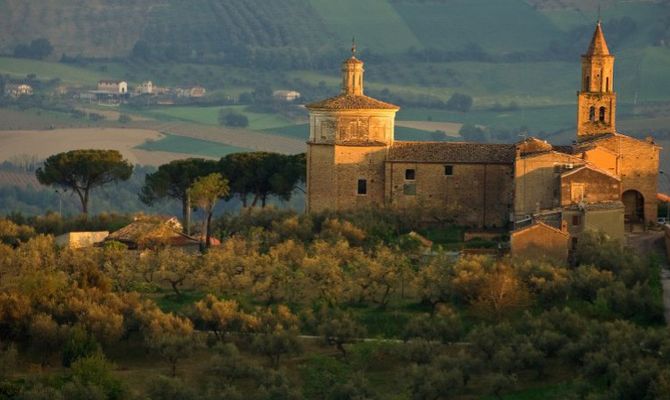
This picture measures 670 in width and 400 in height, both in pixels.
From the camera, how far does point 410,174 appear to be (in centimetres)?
5753

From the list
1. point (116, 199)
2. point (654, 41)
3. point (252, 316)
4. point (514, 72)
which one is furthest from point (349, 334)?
point (514, 72)

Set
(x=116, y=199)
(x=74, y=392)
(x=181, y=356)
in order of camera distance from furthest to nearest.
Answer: (x=116, y=199) < (x=181, y=356) < (x=74, y=392)

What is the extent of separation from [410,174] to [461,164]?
52.0 inches

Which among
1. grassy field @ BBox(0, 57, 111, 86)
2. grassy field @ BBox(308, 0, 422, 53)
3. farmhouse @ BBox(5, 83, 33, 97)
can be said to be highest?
grassy field @ BBox(308, 0, 422, 53)

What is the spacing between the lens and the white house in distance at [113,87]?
161625 millimetres

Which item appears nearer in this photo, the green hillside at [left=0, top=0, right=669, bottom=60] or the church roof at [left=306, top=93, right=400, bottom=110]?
the church roof at [left=306, top=93, right=400, bottom=110]

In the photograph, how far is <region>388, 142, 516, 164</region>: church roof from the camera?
57.2 metres

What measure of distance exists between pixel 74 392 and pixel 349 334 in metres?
6.14

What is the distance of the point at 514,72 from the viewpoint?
547ft

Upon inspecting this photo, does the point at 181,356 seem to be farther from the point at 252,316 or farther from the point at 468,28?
the point at 468,28

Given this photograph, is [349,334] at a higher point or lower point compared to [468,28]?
lower

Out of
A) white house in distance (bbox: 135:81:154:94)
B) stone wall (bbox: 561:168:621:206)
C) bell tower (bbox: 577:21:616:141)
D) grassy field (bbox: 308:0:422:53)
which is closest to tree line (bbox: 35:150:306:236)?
bell tower (bbox: 577:21:616:141)

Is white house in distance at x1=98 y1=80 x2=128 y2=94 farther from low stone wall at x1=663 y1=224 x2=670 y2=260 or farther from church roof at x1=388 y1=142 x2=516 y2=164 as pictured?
low stone wall at x1=663 y1=224 x2=670 y2=260

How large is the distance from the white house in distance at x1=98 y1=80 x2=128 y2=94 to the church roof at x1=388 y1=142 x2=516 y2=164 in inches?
4085
